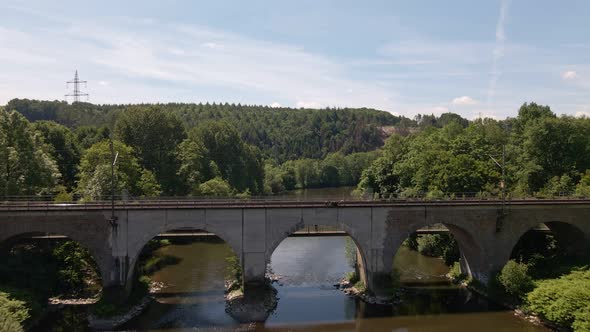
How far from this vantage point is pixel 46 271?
3828cm

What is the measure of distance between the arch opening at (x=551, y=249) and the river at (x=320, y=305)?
239 inches

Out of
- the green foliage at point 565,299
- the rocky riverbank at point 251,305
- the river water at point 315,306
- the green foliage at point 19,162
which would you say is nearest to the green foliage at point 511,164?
the river water at point 315,306

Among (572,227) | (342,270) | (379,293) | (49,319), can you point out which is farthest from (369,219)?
(49,319)

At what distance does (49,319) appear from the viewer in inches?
1362

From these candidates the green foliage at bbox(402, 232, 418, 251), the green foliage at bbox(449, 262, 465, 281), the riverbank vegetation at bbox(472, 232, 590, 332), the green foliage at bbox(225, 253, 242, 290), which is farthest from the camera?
the green foliage at bbox(402, 232, 418, 251)

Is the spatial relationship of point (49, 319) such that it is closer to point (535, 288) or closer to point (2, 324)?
point (2, 324)

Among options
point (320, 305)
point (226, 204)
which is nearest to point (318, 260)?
point (320, 305)

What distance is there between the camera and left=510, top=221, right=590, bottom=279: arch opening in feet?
133

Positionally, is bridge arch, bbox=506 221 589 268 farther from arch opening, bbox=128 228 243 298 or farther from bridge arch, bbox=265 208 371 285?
arch opening, bbox=128 228 243 298

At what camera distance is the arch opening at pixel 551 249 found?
133 ft

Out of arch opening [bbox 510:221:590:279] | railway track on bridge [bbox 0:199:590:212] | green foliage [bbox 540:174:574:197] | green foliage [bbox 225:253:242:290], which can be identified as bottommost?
green foliage [bbox 225:253:242:290]

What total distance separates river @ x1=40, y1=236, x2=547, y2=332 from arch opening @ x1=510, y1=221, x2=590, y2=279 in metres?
6.06

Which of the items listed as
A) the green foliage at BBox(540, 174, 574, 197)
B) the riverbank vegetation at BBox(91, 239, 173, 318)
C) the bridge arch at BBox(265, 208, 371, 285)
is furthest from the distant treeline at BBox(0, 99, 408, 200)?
the green foliage at BBox(540, 174, 574, 197)

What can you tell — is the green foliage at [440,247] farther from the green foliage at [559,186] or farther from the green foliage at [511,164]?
the green foliage at [559,186]
